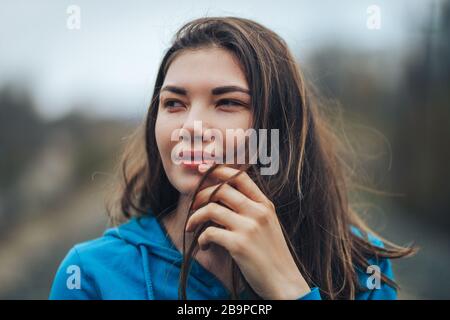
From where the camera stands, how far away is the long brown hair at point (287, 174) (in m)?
1.80

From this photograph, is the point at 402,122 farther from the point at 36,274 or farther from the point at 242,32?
the point at 242,32

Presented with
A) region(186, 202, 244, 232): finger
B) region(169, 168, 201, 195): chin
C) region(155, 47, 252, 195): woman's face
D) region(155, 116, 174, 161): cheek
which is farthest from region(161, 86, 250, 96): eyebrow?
region(186, 202, 244, 232): finger

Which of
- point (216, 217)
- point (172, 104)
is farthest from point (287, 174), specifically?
point (172, 104)

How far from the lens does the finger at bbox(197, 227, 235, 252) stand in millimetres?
1569

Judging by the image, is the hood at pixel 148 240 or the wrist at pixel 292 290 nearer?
the wrist at pixel 292 290

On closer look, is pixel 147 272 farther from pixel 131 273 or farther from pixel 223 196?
pixel 223 196

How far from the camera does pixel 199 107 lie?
1.71 meters

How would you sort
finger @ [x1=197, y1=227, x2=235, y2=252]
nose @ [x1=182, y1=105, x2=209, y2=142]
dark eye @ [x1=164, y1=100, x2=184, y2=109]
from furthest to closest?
1. dark eye @ [x1=164, y1=100, x2=184, y2=109]
2. nose @ [x1=182, y1=105, x2=209, y2=142]
3. finger @ [x1=197, y1=227, x2=235, y2=252]

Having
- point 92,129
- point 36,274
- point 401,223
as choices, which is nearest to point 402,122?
point 401,223

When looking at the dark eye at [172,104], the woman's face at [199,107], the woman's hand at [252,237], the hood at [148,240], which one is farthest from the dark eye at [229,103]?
the hood at [148,240]

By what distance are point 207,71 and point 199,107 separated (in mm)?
126

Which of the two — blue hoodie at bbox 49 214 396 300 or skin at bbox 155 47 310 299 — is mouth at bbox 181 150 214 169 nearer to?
skin at bbox 155 47 310 299

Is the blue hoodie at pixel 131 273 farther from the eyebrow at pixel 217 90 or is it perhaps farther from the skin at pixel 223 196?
the eyebrow at pixel 217 90

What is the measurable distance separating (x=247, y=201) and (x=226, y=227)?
0.10m
